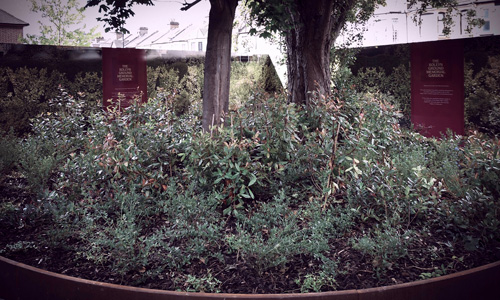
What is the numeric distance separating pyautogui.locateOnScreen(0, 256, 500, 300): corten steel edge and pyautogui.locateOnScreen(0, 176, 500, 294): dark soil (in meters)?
0.20

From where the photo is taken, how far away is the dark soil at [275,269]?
130 inches

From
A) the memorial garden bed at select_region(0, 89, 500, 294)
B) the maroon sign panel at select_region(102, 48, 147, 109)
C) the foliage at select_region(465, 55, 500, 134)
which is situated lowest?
the memorial garden bed at select_region(0, 89, 500, 294)

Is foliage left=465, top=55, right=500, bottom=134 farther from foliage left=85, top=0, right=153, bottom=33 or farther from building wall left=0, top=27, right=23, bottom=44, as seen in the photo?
building wall left=0, top=27, right=23, bottom=44

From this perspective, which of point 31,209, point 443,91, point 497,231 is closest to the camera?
point 497,231

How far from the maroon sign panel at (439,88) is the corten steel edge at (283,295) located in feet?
22.9

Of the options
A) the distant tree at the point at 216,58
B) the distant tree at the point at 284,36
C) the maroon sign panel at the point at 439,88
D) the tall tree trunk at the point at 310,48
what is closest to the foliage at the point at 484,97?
the maroon sign panel at the point at 439,88

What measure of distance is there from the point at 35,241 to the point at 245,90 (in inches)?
477

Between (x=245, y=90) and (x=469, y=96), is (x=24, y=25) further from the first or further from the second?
(x=469, y=96)

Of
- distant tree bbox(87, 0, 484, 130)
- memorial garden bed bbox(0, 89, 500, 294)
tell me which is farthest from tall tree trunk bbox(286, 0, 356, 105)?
memorial garden bed bbox(0, 89, 500, 294)

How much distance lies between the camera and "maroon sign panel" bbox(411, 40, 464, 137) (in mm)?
9883

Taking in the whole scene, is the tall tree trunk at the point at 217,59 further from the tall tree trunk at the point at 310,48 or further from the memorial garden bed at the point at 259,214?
the tall tree trunk at the point at 310,48

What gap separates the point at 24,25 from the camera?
130 ft

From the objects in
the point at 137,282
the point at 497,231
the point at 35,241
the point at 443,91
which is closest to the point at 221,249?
the point at 137,282

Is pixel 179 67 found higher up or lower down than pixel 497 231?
higher up
